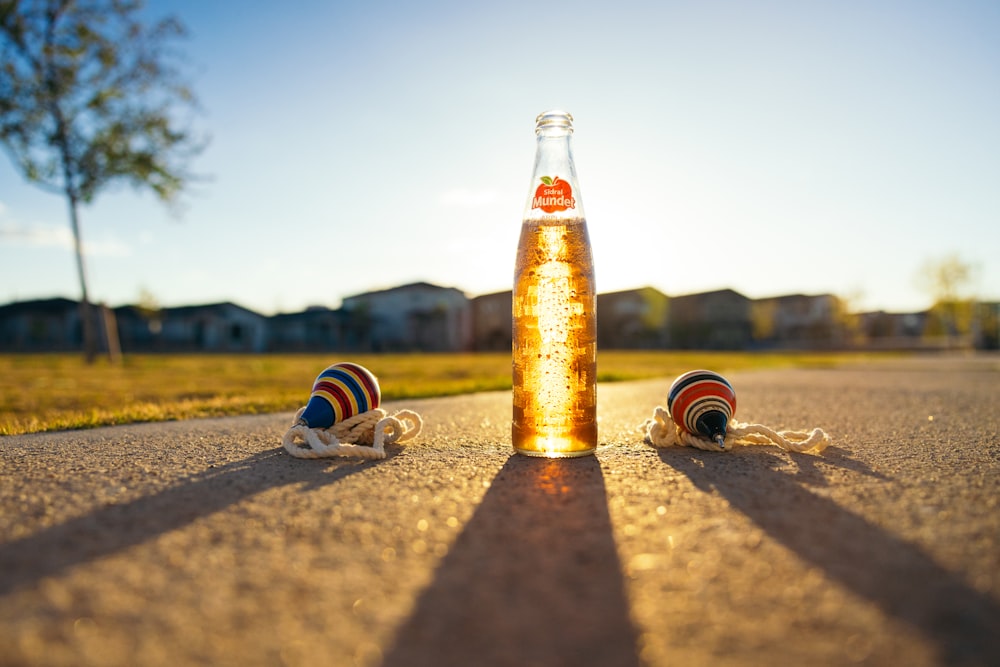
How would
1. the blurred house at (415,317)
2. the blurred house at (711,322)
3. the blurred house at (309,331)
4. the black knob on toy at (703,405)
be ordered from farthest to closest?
1. the blurred house at (711,322)
2. the blurred house at (415,317)
3. the blurred house at (309,331)
4. the black knob on toy at (703,405)

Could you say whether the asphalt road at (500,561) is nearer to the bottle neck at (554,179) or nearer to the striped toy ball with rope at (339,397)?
the striped toy ball with rope at (339,397)

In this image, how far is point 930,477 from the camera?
2.00 meters

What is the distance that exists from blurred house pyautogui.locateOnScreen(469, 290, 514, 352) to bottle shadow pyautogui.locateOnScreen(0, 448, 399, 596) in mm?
47458

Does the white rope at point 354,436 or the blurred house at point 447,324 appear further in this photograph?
the blurred house at point 447,324

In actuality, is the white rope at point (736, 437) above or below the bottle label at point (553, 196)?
below

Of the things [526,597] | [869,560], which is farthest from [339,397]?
[869,560]

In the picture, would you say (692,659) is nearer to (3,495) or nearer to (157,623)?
(157,623)

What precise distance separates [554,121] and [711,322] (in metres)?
50.9

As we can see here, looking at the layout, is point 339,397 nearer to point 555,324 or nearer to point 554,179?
point 555,324

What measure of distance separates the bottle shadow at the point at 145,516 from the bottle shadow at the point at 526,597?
694 mm

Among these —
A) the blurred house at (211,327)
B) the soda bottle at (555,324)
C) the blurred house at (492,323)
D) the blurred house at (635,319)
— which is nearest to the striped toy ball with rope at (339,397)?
the soda bottle at (555,324)

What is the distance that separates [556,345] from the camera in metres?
2.41

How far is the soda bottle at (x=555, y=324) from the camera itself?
2.40 metres

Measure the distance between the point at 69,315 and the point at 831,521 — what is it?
5345 cm
